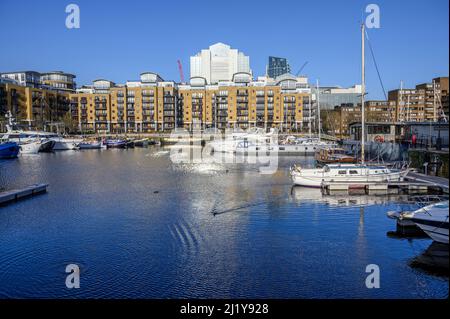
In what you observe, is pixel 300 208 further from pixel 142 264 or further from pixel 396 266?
pixel 142 264

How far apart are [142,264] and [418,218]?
11.2 m

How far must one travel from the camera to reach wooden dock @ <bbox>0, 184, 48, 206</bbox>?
2845 centimetres

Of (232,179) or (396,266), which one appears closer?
(396,266)

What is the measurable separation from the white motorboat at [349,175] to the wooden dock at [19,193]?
1985cm

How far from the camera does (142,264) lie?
53.7 ft

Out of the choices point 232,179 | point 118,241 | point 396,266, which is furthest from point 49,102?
point 396,266

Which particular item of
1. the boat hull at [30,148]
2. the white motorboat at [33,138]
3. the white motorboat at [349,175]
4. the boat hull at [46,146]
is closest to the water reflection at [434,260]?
the white motorboat at [349,175]

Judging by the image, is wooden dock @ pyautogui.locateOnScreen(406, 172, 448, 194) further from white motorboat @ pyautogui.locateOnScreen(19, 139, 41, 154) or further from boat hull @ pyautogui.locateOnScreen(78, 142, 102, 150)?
boat hull @ pyautogui.locateOnScreen(78, 142, 102, 150)

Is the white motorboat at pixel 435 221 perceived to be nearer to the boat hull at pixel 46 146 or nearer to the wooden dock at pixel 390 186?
the wooden dock at pixel 390 186

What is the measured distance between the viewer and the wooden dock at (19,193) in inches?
1120

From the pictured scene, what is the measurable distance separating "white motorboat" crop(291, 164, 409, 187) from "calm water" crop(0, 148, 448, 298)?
52.2 inches

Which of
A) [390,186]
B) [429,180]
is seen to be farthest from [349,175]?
[429,180]

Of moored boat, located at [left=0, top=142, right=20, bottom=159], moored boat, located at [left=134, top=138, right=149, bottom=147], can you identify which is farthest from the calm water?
moored boat, located at [left=134, top=138, right=149, bottom=147]

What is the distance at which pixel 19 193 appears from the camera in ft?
98.8
